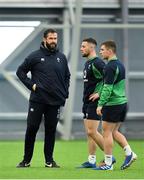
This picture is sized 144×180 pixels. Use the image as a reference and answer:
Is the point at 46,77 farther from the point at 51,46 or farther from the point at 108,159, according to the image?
the point at 108,159

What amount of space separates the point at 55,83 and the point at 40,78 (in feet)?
0.73

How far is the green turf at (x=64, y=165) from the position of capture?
35.5 ft

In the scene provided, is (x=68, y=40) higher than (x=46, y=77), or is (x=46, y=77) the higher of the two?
(x=68, y=40)

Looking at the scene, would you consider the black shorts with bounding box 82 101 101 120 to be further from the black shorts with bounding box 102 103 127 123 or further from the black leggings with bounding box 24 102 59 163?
the black shorts with bounding box 102 103 127 123

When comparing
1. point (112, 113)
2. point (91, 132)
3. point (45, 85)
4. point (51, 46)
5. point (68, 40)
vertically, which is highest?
point (68, 40)

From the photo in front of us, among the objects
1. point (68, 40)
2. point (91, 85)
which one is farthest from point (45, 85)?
point (68, 40)

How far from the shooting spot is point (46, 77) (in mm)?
12062

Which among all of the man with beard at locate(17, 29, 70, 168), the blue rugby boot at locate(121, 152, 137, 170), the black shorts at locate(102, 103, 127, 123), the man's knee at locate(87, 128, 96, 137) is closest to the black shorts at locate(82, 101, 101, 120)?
the man's knee at locate(87, 128, 96, 137)

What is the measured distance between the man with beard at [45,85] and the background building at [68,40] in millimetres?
9298

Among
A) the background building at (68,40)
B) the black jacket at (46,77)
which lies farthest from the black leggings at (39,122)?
the background building at (68,40)

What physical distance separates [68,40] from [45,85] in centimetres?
994

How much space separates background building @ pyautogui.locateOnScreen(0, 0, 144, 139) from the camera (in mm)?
21938

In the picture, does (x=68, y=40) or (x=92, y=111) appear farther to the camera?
(x=68, y=40)

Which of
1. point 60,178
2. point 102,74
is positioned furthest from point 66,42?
point 60,178
